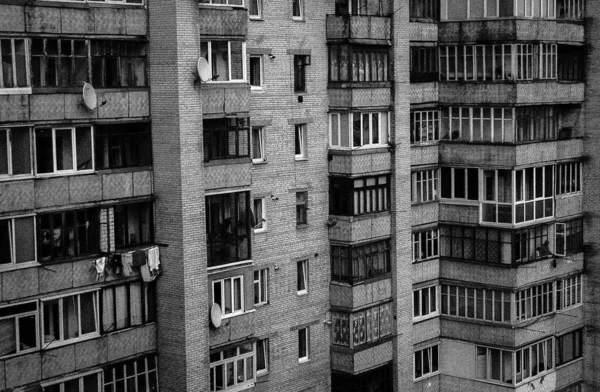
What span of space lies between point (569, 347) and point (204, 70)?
2235 cm

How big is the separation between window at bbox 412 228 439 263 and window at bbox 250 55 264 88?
999 cm

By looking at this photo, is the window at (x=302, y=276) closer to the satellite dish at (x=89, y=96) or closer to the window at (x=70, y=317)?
the window at (x=70, y=317)

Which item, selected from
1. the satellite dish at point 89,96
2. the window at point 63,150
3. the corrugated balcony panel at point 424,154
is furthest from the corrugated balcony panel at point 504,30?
the window at point 63,150

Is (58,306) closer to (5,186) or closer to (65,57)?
(5,186)

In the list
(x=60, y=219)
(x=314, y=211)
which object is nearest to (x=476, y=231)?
→ (x=314, y=211)

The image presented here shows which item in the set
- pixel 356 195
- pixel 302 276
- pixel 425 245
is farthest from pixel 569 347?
pixel 302 276

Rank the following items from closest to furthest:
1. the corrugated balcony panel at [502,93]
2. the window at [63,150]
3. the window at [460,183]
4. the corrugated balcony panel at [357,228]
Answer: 1. the window at [63,150]
2. the corrugated balcony panel at [357,228]
3. the corrugated balcony panel at [502,93]
4. the window at [460,183]

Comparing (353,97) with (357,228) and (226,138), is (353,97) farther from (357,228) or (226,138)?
(226,138)

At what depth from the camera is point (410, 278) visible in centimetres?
4356

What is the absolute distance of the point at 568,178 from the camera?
47625mm

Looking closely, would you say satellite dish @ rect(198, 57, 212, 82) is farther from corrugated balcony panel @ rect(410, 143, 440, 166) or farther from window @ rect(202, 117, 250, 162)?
corrugated balcony panel @ rect(410, 143, 440, 166)

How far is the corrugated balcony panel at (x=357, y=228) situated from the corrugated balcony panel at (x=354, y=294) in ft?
5.44

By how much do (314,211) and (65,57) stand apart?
1175cm

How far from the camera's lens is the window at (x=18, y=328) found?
3116 centimetres
